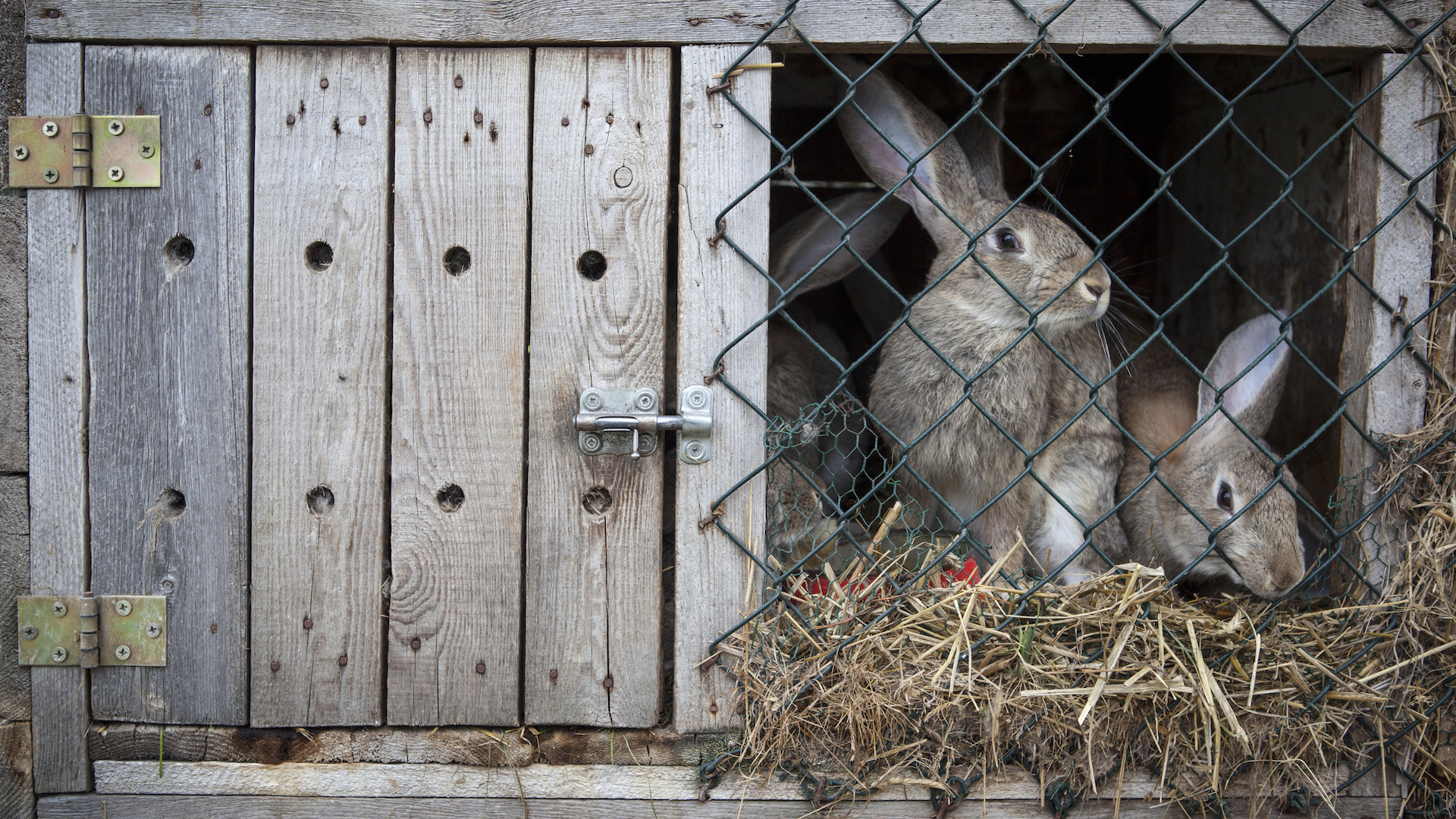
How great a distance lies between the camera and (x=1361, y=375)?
93.3 inches

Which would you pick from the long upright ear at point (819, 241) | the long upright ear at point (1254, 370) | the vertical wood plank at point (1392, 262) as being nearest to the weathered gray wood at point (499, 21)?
the long upright ear at point (819, 241)

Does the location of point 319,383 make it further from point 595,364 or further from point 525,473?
point 595,364

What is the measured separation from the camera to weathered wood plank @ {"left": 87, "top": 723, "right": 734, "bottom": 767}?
2.22 meters

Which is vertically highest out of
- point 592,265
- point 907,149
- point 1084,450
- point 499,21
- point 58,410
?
point 499,21

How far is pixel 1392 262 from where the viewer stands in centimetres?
231

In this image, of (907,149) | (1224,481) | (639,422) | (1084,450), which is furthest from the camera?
(1084,450)

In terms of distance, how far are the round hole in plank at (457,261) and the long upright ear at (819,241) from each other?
0.93 m

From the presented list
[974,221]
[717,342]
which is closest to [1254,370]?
[974,221]

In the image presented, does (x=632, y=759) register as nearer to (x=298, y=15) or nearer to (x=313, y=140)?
(x=313, y=140)

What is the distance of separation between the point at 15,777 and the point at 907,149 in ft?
9.27

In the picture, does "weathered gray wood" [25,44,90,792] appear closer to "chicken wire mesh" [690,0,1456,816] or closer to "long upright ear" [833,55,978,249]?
"chicken wire mesh" [690,0,1456,816]

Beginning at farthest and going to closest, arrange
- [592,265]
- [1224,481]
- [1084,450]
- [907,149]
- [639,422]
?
[1084,450], [1224,481], [907,149], [592,265], [639,422]

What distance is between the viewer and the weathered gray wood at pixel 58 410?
2.18 m

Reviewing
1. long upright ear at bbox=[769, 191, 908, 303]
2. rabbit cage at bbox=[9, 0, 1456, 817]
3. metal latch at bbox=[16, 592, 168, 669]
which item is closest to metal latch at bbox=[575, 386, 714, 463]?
rabbit cage at bbox=[9, 0, 1456, 817]
